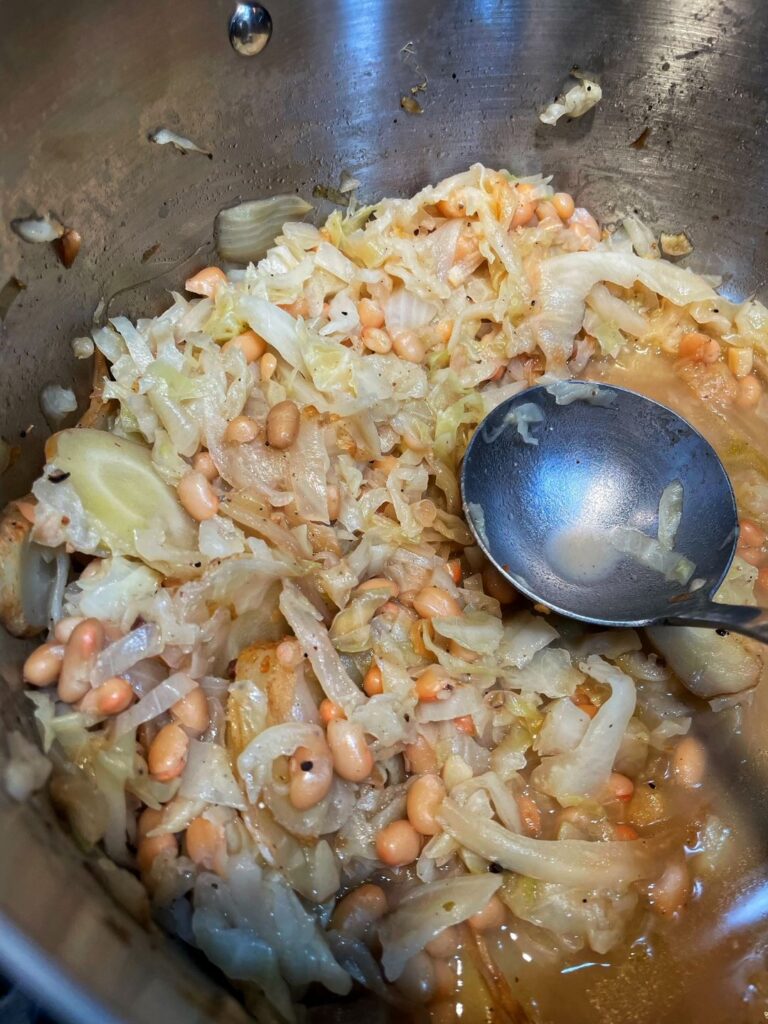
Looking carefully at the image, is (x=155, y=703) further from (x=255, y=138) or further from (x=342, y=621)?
(x=255, y=138)

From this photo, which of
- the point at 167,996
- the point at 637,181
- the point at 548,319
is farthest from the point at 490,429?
the point at 167,996

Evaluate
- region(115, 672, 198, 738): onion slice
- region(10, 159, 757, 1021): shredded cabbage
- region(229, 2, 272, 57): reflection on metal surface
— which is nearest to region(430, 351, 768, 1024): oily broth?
region(10, 159, 757, 1021): shredded cabbage

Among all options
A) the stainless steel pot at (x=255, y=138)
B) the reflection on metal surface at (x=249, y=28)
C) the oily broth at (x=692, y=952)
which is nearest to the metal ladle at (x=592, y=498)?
Answer: the oily broth at (x=692, y=952)

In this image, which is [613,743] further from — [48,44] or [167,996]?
[48,44]

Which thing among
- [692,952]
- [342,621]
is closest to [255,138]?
[342,621]

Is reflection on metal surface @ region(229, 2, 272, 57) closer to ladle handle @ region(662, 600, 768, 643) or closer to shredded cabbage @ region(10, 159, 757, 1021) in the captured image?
shredded cabbage @ region(10, 159, 757, 1021)

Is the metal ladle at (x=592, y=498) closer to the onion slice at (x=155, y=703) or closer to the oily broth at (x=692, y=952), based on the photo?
the oily broth at (x=692, y=952)

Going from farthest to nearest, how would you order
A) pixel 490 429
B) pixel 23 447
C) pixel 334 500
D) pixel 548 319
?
pixel 548 319 → pixel 490 429 → pixel 334 500 → pixel 23 447
